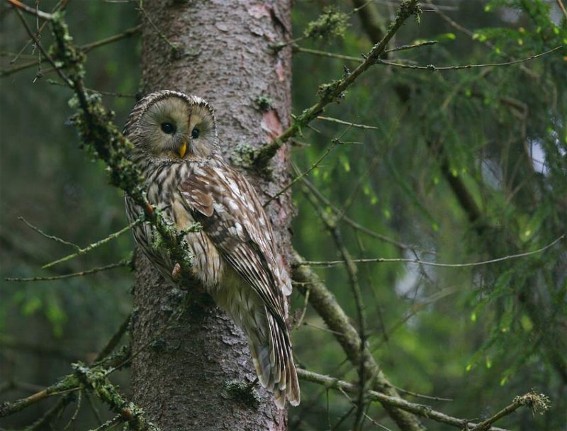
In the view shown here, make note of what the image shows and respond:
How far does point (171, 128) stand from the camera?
429 cm

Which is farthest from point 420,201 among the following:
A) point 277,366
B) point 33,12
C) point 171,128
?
point 33,12

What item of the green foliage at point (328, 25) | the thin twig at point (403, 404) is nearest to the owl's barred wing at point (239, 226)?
the thin twig at point (403, 404)

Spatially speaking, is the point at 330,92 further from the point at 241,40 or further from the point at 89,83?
the point at 89,83

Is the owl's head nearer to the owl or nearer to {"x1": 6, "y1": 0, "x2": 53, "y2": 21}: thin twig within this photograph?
the owl

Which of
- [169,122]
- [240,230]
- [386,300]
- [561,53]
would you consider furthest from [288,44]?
Answer: [386,300]

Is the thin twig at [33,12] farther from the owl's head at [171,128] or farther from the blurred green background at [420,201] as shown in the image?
the owl's head at [171,128]

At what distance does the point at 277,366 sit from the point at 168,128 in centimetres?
138

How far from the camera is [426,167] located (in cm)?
557

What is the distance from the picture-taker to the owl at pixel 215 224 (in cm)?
367

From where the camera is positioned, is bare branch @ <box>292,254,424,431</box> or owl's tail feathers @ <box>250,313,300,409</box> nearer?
owl's tail feathers @ <box>250,313,300,409</box>

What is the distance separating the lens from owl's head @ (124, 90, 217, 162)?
4.13 metres

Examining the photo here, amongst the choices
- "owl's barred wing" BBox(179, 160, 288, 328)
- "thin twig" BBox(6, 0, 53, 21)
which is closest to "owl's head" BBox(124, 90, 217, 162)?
"owl's barred wing" BBox(179, 160, 288, 328)

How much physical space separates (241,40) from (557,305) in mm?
2075

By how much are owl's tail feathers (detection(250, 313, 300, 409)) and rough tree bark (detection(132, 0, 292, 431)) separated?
53 millimetres
